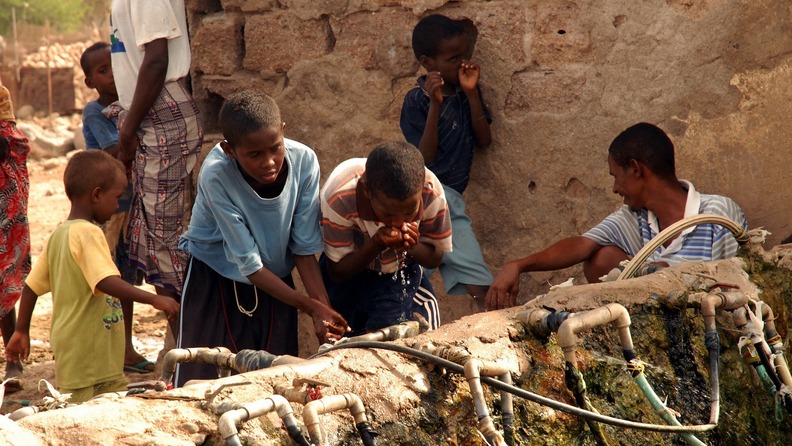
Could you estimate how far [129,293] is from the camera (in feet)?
12.9

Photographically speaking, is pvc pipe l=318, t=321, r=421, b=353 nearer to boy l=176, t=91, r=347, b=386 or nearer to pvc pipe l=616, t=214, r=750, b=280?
boy l=176, t=91, r=347, b=386

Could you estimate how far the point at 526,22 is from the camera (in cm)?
461

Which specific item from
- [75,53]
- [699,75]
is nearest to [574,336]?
[699,75]

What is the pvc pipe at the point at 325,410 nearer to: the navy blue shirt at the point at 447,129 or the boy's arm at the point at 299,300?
the boy's arm at the point at 299,300

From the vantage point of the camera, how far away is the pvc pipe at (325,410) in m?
2.25

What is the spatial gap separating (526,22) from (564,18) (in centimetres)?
17

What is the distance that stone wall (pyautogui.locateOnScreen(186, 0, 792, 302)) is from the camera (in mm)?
4309

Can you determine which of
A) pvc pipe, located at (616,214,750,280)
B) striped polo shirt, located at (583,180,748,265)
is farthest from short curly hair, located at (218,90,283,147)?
striped polo shirt, located at (583,180,748,265)

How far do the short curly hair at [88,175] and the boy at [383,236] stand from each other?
906mm

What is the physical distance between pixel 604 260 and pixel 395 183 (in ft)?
3.93

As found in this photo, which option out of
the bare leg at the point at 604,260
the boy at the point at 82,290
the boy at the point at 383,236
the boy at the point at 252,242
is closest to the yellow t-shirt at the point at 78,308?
the boy at the point at 82,290

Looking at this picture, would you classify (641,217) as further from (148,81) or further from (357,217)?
(148,81)

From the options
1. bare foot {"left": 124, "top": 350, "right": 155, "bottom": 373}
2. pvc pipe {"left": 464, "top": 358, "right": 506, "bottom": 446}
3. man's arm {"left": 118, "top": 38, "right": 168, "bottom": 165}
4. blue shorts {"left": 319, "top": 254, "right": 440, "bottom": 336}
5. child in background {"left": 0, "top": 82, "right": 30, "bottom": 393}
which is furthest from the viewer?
bare foot {"left": 124, "top": 350, "right": 155, "bottom": 373}

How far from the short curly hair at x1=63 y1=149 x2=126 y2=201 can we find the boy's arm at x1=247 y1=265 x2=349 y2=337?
83 centimetres
